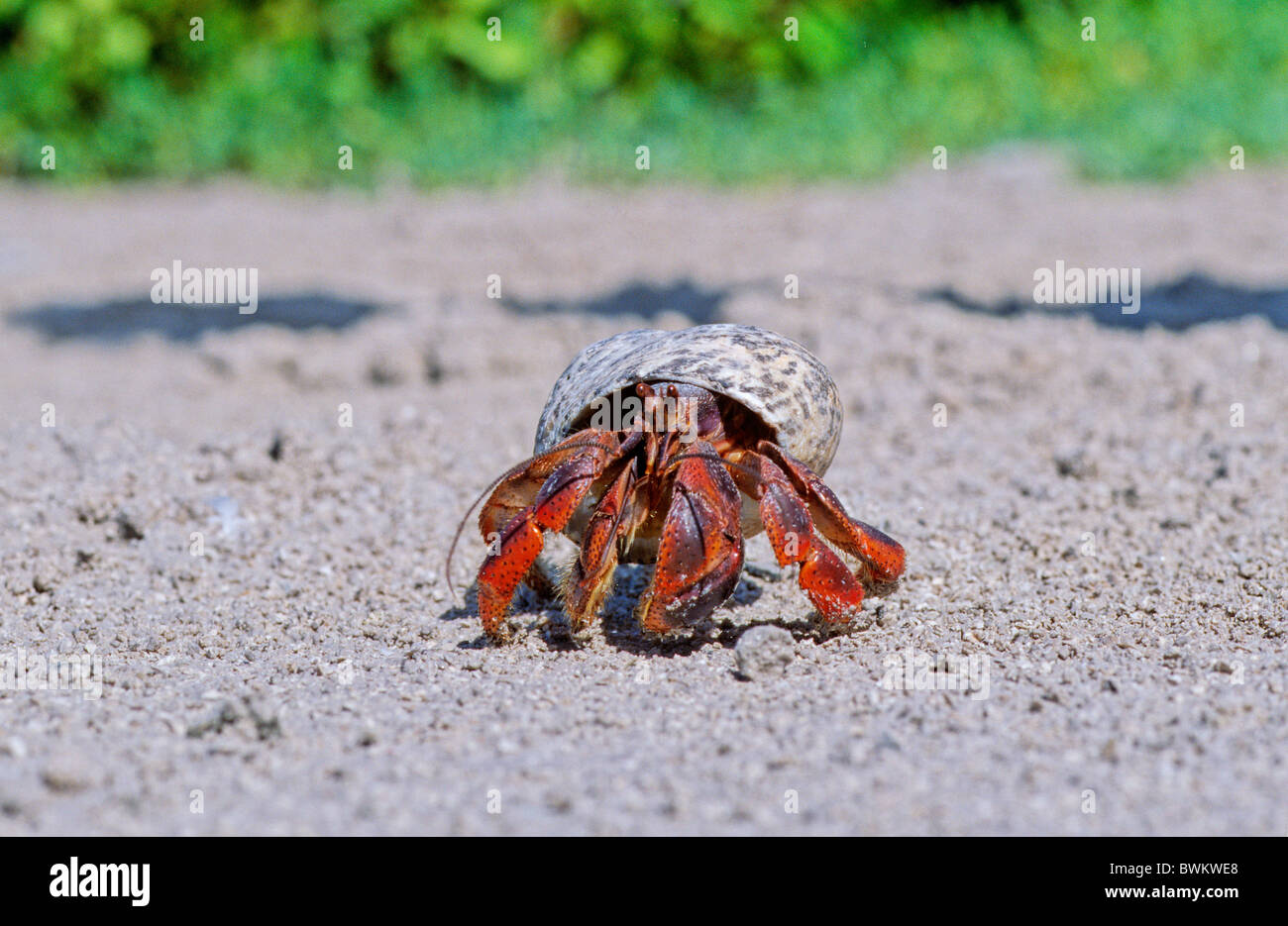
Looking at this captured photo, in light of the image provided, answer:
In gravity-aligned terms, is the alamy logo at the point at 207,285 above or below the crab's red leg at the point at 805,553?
above

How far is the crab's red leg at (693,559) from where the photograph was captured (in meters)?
3.19

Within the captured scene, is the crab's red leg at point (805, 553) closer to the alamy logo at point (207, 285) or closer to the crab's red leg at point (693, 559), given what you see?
the crab's red leg at point (693, 559)

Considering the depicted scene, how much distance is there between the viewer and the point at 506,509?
3580 millimetres

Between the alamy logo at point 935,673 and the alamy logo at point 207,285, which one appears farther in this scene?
the alamy logo at point 207,285

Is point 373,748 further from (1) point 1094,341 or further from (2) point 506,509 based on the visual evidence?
(1) point 1094,341

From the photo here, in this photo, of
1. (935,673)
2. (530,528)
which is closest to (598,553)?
(530,528)

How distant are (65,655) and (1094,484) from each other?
3.16 meters

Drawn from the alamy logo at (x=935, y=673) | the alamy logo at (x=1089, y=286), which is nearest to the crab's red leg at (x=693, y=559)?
the alamy logo at (x=935, y=673)

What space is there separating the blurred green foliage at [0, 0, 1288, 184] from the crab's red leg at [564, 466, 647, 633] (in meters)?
7.21

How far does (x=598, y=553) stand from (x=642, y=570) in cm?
84
